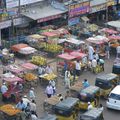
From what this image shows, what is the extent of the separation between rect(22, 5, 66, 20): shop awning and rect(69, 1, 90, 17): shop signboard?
3.91ft

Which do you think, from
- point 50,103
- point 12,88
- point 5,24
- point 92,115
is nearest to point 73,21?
point 5,24

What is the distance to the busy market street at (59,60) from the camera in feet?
99.6

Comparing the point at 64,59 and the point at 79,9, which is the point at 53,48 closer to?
the point at 64,59

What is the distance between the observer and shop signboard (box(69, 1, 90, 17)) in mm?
48125

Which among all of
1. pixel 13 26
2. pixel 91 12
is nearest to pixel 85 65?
pixel 13 26

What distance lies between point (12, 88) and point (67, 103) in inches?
202

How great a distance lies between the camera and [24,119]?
29453 mm

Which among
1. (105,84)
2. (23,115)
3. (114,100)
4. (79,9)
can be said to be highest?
(79,9)

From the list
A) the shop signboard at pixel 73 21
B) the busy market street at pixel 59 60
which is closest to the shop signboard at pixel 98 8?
the busy market street at pixel 59 60

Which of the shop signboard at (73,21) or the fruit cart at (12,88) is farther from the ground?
the shop signboard at (73,21)

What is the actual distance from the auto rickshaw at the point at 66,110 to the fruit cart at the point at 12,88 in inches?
159

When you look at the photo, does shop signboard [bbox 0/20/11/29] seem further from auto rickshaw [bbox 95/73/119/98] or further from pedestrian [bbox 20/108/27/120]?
pedestrian [bbox 20/108/27/120]

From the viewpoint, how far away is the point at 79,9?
48938 mm

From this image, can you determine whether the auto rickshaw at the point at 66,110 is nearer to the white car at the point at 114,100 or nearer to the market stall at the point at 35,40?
the white car at the point at 114,100
